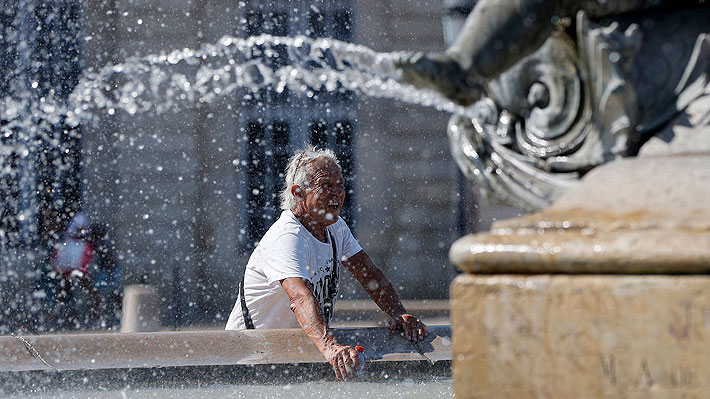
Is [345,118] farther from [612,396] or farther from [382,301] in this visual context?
[612,396]

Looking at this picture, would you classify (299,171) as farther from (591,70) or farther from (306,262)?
(591,70)

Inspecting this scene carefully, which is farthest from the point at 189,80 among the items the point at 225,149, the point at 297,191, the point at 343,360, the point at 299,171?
Answer: the point at 343,360

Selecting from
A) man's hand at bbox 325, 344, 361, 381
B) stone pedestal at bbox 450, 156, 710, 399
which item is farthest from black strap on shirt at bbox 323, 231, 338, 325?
stone pedestal at bbox 450, 156, 710, 399

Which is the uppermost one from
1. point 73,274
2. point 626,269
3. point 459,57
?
point 459,57

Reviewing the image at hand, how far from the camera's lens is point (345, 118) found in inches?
462

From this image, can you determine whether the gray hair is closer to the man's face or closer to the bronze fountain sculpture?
the man's face

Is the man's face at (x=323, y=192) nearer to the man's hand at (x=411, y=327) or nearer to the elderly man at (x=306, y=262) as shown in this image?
the elderly man at (x=306, y=262)

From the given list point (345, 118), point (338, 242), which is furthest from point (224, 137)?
point (338, 242)

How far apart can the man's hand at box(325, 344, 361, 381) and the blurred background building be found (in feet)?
27.0

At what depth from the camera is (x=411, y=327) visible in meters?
3.18

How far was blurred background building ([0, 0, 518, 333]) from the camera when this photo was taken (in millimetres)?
11266

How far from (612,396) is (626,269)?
18 centimetres

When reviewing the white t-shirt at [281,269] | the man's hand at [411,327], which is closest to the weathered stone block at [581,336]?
the man's hand at [411,327]

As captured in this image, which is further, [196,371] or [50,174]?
[50,174]
